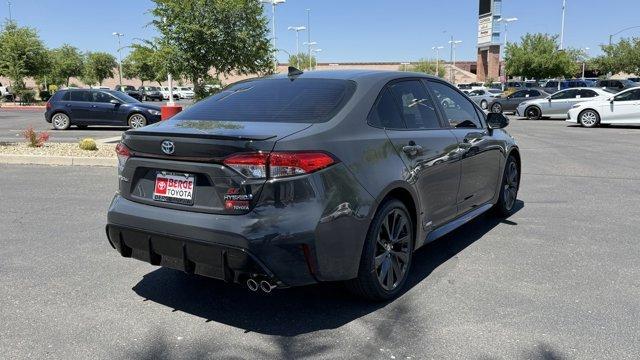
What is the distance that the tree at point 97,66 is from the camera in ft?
233

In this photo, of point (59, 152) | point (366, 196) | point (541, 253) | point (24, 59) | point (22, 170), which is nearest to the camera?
point (366, 196)

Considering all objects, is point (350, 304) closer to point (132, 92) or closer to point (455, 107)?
point (455, 107)

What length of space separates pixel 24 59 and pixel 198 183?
42.1 m

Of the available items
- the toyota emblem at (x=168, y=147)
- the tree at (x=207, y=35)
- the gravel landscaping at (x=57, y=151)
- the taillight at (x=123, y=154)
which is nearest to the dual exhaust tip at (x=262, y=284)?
the toyota emblem at (x=168, y=147)

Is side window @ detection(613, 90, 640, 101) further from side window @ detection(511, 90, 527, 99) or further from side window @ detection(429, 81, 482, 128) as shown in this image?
side window @ detection(429, 81, 482, 128)

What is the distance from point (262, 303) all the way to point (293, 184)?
120 centimetres

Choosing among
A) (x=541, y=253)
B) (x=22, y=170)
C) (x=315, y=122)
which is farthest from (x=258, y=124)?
(x=22, y=170)

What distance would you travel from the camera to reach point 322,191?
325cm

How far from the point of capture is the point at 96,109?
61.3 ft

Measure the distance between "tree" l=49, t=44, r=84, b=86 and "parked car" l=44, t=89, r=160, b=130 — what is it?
1887 inches

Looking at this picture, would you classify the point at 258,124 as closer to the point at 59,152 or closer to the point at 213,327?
the point at 213,327

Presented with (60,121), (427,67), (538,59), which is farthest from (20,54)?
(427,67)

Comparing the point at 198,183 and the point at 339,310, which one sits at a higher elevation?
the point at 198,183

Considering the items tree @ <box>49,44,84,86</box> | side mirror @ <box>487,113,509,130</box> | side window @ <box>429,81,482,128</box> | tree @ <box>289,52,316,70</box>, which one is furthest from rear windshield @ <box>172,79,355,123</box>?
tree @ <box>289,52,316,70</box>
